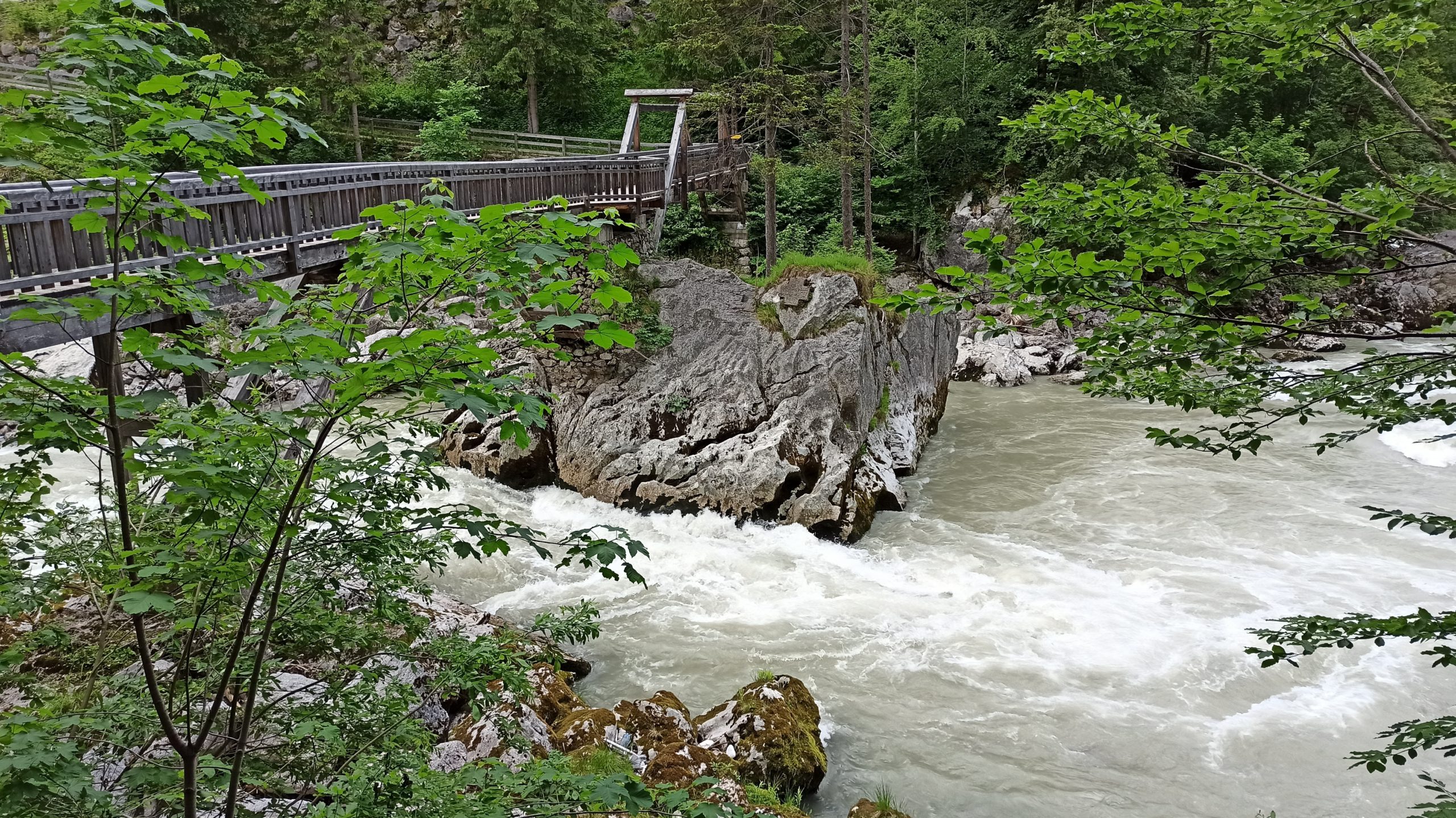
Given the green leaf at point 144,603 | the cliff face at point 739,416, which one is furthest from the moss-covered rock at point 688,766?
the cliff face at point 739,416

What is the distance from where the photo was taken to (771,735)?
6.83m

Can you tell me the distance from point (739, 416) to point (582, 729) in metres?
6.85

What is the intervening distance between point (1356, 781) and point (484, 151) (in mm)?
26820

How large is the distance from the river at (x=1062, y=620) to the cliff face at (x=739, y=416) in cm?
46

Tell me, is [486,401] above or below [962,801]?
above

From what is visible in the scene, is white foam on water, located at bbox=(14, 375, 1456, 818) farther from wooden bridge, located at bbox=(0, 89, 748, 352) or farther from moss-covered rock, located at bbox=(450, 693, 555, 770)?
wooden bridge, located at bbox=(0, 89, 748, 352)

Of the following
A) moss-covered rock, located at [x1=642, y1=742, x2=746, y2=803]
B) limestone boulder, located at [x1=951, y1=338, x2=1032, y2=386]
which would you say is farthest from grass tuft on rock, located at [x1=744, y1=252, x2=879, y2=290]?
moss-covered rock, located at [x1=642, y1=742, x2=746, y2=803]

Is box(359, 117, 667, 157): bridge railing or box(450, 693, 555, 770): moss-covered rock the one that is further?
box(359, 117, 667, 157): bridge railing

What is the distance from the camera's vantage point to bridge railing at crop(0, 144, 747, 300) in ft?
19.4

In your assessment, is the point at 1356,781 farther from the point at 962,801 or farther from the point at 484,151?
the point at 484,151

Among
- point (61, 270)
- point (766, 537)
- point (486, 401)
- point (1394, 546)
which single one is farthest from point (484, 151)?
point (486, 401)

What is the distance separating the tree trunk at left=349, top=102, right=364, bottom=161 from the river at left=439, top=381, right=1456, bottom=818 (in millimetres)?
15677

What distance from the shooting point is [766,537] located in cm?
1180

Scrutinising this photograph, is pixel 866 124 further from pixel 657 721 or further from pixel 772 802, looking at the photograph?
pixel 772 802
